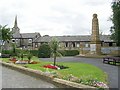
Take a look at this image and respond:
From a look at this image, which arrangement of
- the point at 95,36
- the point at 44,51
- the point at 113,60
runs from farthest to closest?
1. the point at 44,51
2. the point at 95,36
3. the point at 113,60

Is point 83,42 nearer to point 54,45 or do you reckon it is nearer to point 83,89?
point 54,45

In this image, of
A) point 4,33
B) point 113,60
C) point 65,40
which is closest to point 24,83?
point 113,60

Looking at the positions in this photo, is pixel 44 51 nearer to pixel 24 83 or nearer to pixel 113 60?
pixel 113 60

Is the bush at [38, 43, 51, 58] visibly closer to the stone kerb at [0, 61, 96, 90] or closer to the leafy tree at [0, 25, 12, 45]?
the leafy tree at [0, 25, 12, 45]

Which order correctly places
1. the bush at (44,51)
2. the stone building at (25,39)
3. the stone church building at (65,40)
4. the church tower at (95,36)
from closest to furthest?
1. the church tower at (95,36)
2. the bush at (44,51)
3. the stone church building at (65,40)
4. the stone building at (25,39)

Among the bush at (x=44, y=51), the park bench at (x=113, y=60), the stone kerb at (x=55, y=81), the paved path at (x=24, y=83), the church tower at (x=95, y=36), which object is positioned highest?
the church tower at (x=95, y=36)

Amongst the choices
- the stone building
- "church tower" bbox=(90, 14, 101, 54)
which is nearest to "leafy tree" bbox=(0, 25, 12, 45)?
"church tower" bbox=(90, 14, 101, 54)

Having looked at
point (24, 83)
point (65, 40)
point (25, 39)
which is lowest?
point (24, 83)

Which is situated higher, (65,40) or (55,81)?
(65,40)

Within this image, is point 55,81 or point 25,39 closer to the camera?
point 55,81

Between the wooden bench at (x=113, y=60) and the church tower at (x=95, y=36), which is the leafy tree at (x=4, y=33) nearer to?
the church tower at (x=95, y=36)

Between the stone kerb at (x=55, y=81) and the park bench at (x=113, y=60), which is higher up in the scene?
the park bench at (x=113, y=60)

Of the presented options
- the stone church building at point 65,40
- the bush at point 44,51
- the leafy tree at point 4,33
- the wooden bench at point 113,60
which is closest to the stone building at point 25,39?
the stone church building at point 65,40

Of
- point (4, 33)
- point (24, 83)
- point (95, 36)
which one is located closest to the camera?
point (24, 83)
